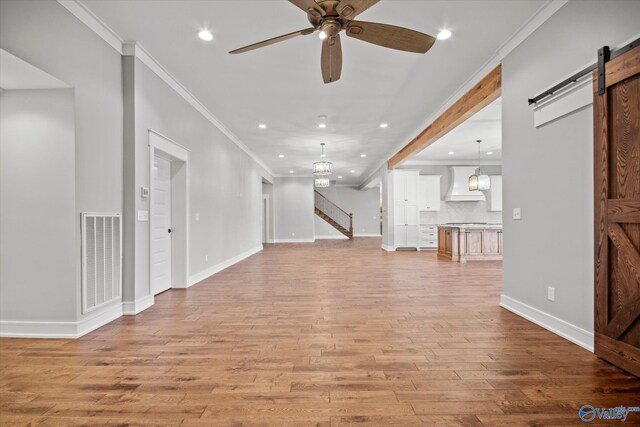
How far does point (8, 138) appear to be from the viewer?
2.96 m

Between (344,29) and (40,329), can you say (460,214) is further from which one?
(40,329)

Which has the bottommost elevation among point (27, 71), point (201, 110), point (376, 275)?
point (376, 275)

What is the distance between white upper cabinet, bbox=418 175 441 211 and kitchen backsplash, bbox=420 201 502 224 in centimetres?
28

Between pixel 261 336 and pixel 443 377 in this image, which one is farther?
pixel 261 336

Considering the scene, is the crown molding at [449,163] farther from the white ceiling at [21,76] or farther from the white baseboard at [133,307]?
the white ceiling at [21,76]

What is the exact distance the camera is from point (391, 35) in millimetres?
2369

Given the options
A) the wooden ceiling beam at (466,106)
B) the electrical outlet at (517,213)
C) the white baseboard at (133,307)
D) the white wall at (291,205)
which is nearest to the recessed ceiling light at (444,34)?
the wooden ceiling beam at (466,106)

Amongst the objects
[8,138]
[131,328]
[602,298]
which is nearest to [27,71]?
[8,138]

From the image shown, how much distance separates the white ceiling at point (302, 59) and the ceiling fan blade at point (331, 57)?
82cm

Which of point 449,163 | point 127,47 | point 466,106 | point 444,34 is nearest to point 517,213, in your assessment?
point 466,106

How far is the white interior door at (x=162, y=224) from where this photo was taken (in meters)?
4.61

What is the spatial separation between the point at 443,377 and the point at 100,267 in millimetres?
3309

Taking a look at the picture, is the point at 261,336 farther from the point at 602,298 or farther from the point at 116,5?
the point at 116,5

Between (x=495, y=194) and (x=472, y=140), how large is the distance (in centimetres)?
302
